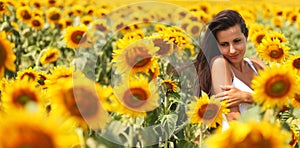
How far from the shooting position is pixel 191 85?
2975 mm

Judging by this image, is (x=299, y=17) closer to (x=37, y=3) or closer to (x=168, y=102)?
(x=37, y=3)

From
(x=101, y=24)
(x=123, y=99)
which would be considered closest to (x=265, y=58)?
(x=123, y=99)

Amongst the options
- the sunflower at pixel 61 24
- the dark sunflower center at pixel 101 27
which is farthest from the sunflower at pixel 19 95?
the sunflower at pixel 61 24

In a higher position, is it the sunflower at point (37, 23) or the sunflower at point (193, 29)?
the sunflower at point (37, 23)

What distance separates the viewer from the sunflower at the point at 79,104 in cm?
144

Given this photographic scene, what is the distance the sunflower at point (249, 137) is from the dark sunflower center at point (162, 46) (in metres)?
1.82

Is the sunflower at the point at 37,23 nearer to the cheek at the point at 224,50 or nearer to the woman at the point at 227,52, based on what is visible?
the woman at the point at 227,52

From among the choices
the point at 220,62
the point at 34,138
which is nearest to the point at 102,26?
the point at 220,62

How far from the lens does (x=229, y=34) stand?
2803 mm

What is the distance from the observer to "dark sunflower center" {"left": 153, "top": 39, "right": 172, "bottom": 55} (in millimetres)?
3068

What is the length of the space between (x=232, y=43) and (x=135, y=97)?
0.88 m

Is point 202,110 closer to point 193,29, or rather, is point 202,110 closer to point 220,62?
point 220,62

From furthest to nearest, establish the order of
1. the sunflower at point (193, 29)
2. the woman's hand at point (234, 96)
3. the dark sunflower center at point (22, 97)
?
the sunflower at point (193, 29), the woman's hand at point (234, 96), the dark sunflower center at point (22, 97)

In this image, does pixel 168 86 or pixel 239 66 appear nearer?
pixel 168 86
